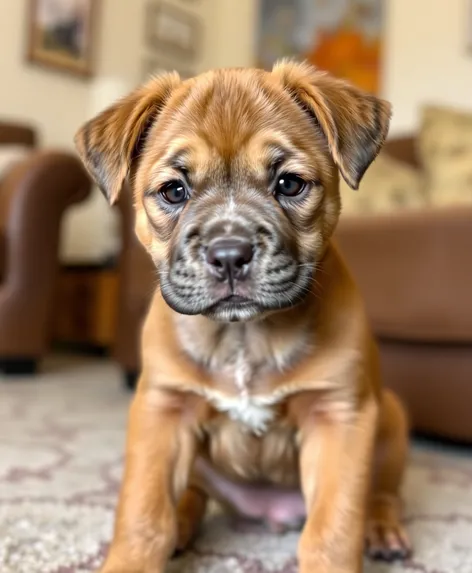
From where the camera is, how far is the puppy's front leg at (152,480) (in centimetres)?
105

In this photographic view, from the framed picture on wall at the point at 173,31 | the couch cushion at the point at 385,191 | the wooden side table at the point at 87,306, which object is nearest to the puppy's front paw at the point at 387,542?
the couch cushion at the point at 385,191

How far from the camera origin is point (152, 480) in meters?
1.09

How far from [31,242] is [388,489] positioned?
6.70 ft

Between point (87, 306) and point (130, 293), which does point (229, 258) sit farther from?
point (87, 306)

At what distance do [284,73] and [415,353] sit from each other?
1.06 metres

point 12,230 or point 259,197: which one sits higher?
point 259,197

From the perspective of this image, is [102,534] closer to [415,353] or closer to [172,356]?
[172,356]

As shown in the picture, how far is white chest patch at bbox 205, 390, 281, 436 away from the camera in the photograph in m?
1.11

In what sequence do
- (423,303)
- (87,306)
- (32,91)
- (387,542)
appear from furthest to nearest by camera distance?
1. (32,91)
2. (87,306)
3. (423,303)
4. (387,542)

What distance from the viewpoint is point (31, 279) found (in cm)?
299

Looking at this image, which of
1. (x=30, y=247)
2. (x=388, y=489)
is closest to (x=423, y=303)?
(x=388, y=489)

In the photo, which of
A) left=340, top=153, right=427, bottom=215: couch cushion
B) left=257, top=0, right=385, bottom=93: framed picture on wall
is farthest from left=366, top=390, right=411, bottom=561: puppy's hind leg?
left=257, top=0, right=385, bottom=93: framed picture on wall

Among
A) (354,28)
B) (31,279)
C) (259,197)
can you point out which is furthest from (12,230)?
(354,28)

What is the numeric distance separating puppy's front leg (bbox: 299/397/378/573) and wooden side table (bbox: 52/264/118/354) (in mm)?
2722
